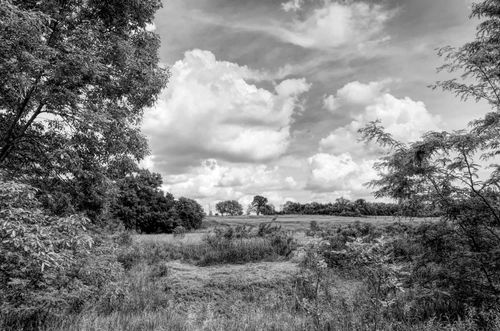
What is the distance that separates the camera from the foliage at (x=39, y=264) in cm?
492

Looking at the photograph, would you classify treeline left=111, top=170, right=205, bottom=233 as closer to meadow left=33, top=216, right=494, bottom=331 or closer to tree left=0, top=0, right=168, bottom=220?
meadow left=33, top=216, right=494, bottom=331

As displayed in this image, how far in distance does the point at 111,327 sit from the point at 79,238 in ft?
5.20

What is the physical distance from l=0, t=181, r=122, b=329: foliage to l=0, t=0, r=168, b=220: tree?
78.6 inches

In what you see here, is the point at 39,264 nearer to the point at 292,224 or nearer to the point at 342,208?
the point at 292,224

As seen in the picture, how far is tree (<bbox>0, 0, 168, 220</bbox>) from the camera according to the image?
7327mm

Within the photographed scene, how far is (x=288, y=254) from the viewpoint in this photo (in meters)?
15.2

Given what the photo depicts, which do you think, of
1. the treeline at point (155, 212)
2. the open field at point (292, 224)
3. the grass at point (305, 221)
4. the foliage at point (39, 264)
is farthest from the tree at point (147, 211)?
the foliage at point (39, 264)

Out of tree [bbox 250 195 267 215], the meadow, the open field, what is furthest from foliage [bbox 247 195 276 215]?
the meadow

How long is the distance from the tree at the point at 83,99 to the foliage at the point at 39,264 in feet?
6.55

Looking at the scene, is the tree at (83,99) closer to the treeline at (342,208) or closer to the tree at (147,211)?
the treeline at (342,208)

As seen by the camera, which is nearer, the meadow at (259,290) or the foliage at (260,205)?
the meadow at (259,290)

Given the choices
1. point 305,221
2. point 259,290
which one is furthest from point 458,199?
point 305,221

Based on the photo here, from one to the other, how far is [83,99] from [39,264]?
4007mm

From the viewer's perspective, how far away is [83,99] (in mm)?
8031
